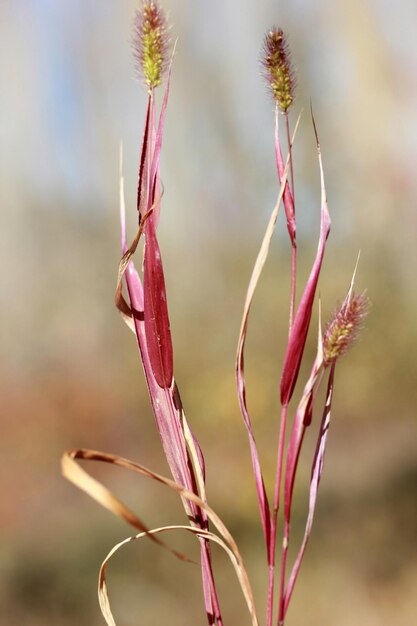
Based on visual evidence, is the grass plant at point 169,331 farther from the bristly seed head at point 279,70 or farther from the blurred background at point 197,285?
the blurred background at point 197,285

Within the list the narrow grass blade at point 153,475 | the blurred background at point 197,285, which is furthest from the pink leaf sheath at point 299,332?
the blurred background at point 197,285

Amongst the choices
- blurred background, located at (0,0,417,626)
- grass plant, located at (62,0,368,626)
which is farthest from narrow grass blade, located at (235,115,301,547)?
blurred background, located at (0,0,417,626)

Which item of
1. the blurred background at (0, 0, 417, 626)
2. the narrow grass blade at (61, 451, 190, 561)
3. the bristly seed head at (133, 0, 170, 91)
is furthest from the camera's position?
the blurred background at (0, 0, 417, 626)

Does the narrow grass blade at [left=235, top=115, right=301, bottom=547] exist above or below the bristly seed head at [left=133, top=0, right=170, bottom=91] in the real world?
below

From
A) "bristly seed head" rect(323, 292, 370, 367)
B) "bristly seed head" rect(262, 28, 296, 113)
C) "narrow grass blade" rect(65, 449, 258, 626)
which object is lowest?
"narrow grass blade" rect(65, 449, 258, 626)

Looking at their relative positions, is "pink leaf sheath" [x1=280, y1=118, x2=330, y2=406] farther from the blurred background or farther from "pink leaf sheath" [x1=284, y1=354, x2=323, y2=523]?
the blurred background

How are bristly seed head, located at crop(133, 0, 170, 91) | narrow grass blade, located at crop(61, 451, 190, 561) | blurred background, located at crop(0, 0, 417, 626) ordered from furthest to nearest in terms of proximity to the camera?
blurred background, located at crop(0, 0, 417, 626)
bristly seed head, located at crop(133, 0, 170, 91)
narrow grass blade, located at crop(61, 451, 190, 561)

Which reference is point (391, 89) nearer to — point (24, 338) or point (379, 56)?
point (379, 56)

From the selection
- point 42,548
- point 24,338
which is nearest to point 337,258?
point 24,338
